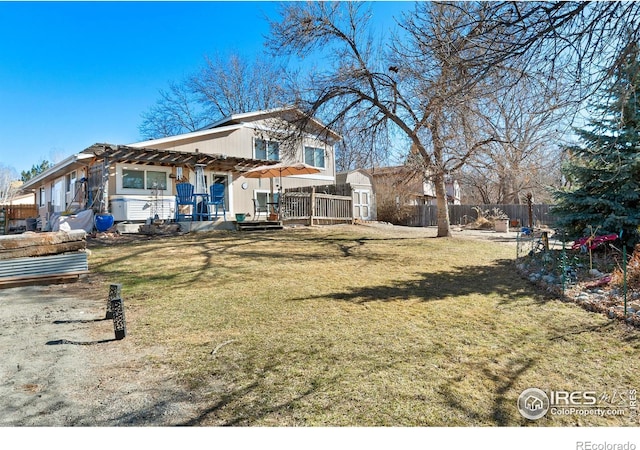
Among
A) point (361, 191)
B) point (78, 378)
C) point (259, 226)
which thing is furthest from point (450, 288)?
point (361, 191)

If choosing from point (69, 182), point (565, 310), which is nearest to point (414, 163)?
point (565, 310)

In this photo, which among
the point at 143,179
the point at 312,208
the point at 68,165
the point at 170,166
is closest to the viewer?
the point at 143,179

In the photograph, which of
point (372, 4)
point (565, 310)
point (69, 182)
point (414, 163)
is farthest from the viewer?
point (69, 182)

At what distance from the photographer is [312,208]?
1311cm

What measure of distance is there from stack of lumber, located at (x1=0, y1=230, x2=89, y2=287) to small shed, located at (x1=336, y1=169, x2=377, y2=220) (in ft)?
47.4

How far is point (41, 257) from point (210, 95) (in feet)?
84.6

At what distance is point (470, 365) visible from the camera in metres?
2.58

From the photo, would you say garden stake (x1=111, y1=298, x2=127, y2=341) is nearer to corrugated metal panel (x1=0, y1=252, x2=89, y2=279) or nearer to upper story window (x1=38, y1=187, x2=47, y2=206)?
corrugated metal panel (x1=0, y1=252, x2=89, y2=279)

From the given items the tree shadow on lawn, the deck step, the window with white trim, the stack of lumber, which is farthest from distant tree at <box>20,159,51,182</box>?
the tree shadow on lawn

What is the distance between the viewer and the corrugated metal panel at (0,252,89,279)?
4.71m

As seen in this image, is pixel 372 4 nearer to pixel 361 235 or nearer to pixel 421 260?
pixel 361 235

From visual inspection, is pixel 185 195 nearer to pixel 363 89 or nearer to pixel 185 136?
pixel 185 136

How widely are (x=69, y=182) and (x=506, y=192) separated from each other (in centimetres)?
2778

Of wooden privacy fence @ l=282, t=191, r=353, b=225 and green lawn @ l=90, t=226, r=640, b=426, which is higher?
wooden privacy fence @ l=282, t=191, r=353, b=225
